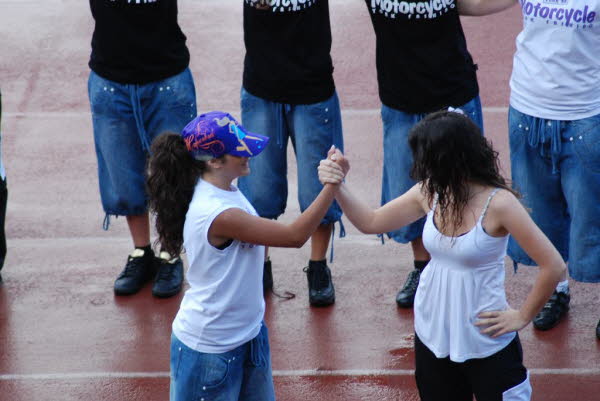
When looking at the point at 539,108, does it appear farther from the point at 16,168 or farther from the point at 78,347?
the point at 16,168

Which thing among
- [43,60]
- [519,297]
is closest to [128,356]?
[519,297]

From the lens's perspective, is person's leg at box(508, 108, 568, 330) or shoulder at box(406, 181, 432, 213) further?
person's leg at box(508, 108, 568, 330)

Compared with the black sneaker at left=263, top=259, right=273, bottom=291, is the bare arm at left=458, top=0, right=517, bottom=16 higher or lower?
higher

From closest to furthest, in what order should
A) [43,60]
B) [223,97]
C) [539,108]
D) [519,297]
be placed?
[539,108] → [519,297] → [223,97] → [43,60]

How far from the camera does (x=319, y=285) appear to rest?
230 inches

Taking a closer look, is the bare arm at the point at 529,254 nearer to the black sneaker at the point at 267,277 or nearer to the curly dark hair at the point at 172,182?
the curly dark hair at the point at 172,182

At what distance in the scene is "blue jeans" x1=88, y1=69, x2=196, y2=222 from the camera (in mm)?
5770

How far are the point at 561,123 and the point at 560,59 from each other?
335mm

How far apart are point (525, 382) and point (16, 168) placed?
527 centimetres

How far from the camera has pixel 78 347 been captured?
18.0 feet

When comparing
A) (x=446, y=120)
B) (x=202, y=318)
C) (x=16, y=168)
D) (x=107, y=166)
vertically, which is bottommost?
(x=16, y=168)

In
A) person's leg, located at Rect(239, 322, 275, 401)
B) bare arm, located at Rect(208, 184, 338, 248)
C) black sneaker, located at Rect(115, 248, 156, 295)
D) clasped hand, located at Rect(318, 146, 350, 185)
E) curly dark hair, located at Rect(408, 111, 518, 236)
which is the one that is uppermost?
curly dark hair, located at Rect(408, 111, 518, 236)

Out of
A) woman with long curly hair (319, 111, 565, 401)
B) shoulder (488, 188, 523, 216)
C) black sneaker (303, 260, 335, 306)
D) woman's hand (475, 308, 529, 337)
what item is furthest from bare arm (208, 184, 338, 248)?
black sneaker (303, 260, 335, 306)

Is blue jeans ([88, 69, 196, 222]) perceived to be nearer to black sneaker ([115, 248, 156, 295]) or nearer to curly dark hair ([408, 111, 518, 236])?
black sneaker ([115, 248, 156, 295])
